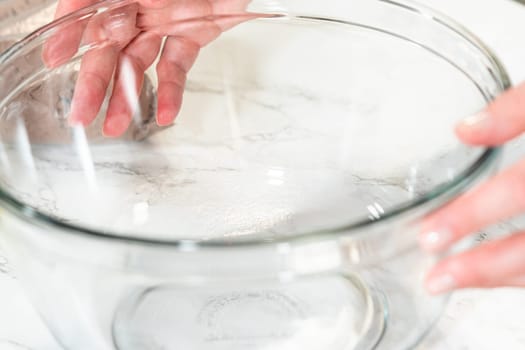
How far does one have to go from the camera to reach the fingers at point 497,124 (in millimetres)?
611

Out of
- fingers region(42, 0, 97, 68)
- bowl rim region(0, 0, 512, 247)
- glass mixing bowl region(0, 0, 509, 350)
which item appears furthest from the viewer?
fingers region(42, 0, 97, 68)

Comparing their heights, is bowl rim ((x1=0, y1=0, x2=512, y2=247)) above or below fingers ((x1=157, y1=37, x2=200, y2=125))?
above

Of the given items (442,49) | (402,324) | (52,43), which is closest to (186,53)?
(52,43)

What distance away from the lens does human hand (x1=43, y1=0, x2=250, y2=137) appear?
87 cm

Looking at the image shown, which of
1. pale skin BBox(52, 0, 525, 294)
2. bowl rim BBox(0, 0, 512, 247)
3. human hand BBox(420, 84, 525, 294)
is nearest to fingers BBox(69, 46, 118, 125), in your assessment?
pale skin BBox(52, 0, 525, 294)

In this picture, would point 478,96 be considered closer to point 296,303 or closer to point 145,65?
point 296,303

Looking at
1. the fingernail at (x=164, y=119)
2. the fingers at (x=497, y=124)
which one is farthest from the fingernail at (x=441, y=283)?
the fingernail at (x=164, y=119)

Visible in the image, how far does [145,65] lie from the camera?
3.01 feet

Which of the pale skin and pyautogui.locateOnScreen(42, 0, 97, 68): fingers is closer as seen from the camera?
the pale skin

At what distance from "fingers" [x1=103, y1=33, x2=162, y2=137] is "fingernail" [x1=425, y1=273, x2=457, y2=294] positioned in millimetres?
449

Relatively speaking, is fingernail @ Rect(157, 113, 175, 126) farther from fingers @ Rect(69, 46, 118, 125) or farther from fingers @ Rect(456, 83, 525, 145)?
fingers @ Rect(456, 83, 525, 145)

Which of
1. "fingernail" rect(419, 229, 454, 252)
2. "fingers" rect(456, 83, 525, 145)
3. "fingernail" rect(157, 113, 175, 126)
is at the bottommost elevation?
"fingernail" rect(157, 113, 175, 126)

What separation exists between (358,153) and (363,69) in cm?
10

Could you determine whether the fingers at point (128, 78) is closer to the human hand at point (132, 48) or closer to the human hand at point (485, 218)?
the human hand at point (132, 48)
